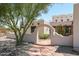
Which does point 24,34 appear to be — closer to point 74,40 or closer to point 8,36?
point 8,36

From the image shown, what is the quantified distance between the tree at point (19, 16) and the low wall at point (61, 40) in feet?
3.74

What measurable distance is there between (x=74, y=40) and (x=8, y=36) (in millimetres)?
2595

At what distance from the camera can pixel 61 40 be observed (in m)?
8.40

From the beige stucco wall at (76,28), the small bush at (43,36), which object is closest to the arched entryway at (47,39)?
the small bush at (43,36)

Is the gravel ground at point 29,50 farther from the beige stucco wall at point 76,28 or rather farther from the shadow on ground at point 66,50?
the beige stucco wall at point 76,28

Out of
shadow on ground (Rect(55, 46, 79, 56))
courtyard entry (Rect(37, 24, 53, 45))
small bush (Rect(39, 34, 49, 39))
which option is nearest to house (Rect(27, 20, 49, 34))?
courtyard entry (Rect(37, 24, 53, 45))

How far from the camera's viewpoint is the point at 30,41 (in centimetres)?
830

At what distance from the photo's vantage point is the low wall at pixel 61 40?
27.2 ft

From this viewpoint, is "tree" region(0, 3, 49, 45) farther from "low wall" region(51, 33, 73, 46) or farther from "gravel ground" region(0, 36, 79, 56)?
"low wall" region(51, 33, 73, 46)

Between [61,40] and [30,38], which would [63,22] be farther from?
[30,38]

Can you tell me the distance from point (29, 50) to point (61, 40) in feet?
4.39

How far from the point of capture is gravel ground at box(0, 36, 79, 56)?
833cm

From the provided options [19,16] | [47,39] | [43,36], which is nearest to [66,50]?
[47,39]

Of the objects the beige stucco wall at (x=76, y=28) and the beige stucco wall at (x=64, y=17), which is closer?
the beige stucco wall at (x=76, y=28)
